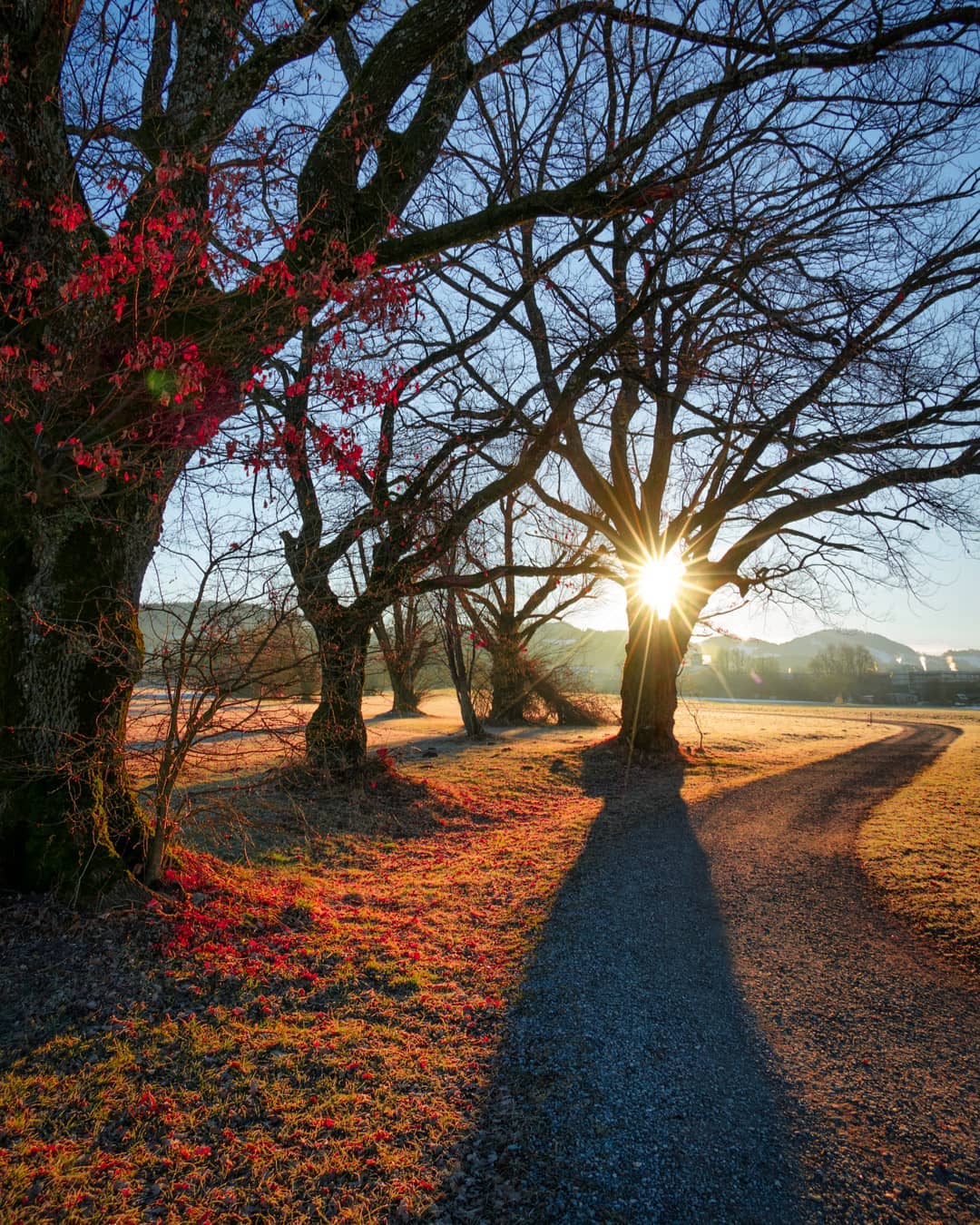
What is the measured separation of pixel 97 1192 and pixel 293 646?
3.17 metres

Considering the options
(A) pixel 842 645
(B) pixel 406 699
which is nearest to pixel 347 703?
(B) pixel 406 699

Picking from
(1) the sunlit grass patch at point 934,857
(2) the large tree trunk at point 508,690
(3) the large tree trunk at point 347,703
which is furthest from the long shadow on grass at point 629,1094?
(2) the large tree trunk at point 508,690

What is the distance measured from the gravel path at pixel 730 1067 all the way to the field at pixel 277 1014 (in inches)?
11.0

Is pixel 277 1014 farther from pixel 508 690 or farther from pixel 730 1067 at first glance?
pixel 508 690

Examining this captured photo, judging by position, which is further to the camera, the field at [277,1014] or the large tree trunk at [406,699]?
the large tree trunk at [406,699]

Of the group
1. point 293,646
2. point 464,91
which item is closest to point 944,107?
point 464,91

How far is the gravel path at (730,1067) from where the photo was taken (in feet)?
7.95

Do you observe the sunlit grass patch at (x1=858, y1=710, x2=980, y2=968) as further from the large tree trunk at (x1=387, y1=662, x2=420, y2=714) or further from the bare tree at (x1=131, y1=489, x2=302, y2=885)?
the large tree trunk at (x1=387, y1=662, x2=420, y2=714)

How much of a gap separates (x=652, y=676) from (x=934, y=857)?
24.9 ft

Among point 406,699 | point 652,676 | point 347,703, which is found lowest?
point 406,699

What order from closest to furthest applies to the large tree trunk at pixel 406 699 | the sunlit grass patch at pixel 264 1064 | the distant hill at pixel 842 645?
the sunlit grass patch at pixel 264 1064 < the large tree trunk at pixel 406 699 < the distant hill at pixel 842 645

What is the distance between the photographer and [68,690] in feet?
14.3

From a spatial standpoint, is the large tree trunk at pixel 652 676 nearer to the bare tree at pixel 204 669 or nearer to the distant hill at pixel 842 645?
the bare tree at pixel 204 669

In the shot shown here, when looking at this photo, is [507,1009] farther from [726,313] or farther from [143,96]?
[143,96]
